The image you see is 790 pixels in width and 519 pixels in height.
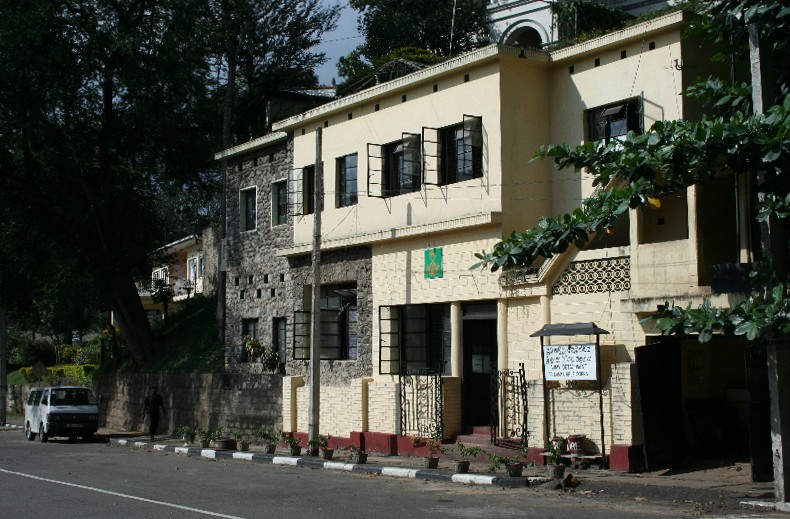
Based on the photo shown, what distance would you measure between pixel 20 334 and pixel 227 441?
44.4 metres

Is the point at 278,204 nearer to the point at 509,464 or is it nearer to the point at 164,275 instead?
the point at 509,464

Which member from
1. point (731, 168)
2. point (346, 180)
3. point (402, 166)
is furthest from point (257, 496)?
point (346, 180)

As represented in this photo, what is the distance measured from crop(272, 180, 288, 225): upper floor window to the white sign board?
461 inches

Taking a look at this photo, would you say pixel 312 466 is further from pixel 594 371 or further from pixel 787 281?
pixel 787 281

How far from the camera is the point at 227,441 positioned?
24641 mm

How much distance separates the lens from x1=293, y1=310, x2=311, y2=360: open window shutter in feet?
84.5

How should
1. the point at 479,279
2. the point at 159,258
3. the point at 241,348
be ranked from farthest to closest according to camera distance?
the point at 159,258 → the point at 241,348 → the point at 479,279

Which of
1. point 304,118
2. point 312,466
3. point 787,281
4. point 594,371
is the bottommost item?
point 312,466

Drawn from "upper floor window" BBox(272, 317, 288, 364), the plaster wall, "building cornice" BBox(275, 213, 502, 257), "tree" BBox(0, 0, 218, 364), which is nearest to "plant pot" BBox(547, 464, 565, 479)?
"building cornice" BBox(275, 213, 502, 257)

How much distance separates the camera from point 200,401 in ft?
97.4

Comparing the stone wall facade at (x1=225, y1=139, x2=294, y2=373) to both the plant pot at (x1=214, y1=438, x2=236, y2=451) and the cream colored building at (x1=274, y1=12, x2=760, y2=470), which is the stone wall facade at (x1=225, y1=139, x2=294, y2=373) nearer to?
the cream colored building at (x1=274, y1=12, x2=760, y2=470)

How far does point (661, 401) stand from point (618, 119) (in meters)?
5.62

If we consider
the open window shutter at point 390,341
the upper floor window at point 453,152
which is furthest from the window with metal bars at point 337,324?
the upper floor window at point 453,152

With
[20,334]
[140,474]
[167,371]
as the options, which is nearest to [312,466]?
[140,474]
